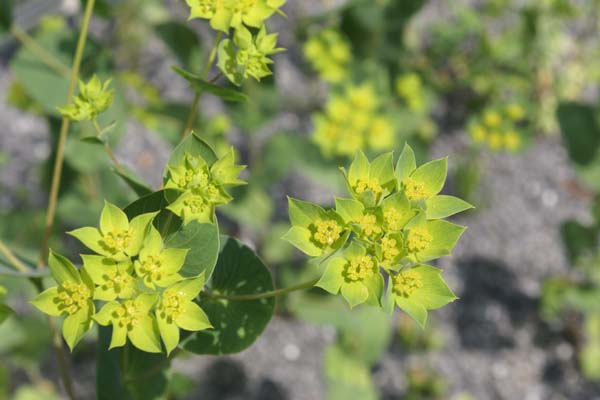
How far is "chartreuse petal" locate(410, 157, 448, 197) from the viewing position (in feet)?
2.79

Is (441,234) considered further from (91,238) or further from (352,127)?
(352,127)

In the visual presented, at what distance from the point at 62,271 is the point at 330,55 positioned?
5.60 feet

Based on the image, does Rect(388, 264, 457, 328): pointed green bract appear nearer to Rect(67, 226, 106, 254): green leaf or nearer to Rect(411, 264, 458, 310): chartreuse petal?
Rect(411, 264, 458, 310): chartreuse petal

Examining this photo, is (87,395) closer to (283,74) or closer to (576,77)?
(283,74)

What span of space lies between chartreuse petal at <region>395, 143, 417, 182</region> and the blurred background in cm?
94

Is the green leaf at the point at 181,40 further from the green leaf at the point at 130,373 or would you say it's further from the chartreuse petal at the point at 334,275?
the chartreuse petal at the point at 334,275

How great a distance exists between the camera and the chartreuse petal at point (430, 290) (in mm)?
832

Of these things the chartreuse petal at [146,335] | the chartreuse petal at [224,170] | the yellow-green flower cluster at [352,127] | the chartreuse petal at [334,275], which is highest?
the chartreuse petal at [224,170]

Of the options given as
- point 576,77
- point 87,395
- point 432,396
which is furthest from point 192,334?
point 576,77

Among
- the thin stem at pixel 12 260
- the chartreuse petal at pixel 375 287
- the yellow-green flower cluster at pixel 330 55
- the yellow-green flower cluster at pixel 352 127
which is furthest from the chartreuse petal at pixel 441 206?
the yellow-green flower cluster at pixel 330 55

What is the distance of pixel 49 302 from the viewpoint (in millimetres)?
817

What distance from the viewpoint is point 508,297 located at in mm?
2582

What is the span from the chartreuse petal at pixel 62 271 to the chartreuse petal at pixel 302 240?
0.26 m

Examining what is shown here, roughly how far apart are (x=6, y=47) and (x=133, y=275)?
2364 millimetres
